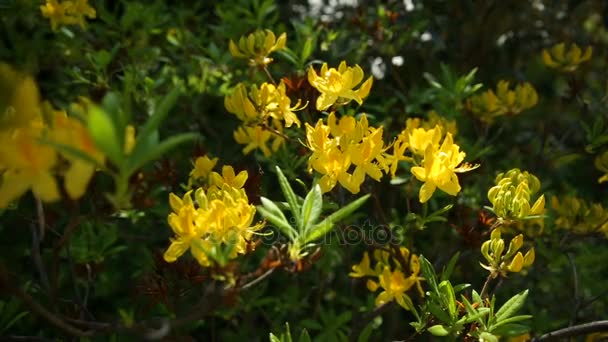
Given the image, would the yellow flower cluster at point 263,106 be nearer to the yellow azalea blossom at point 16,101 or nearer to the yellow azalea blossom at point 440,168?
the yellow azalea blossom at point 440,168

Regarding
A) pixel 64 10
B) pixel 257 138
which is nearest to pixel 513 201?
pixel 257 138

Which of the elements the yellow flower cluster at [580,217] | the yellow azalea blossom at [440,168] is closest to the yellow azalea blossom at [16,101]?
the yellow azalea blossom at [440,168]

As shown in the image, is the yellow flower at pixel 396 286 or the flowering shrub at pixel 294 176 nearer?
the flowering shrub at pixel 294 176

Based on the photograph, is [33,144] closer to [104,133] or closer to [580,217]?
[104,133]

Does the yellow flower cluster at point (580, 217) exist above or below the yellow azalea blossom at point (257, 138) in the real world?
below

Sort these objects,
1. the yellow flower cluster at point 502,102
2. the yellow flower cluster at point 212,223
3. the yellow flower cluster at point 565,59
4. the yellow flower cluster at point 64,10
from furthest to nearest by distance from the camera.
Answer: the yellow flower cluster at point 565,59 < the yellow flower cluster at point 502,102 < the yellow flower cluster at point 64,10 < the yellow flower cluster at point 212,223

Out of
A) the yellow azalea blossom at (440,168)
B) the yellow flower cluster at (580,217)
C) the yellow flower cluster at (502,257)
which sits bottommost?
the yellow flower cluster at (580,217)
